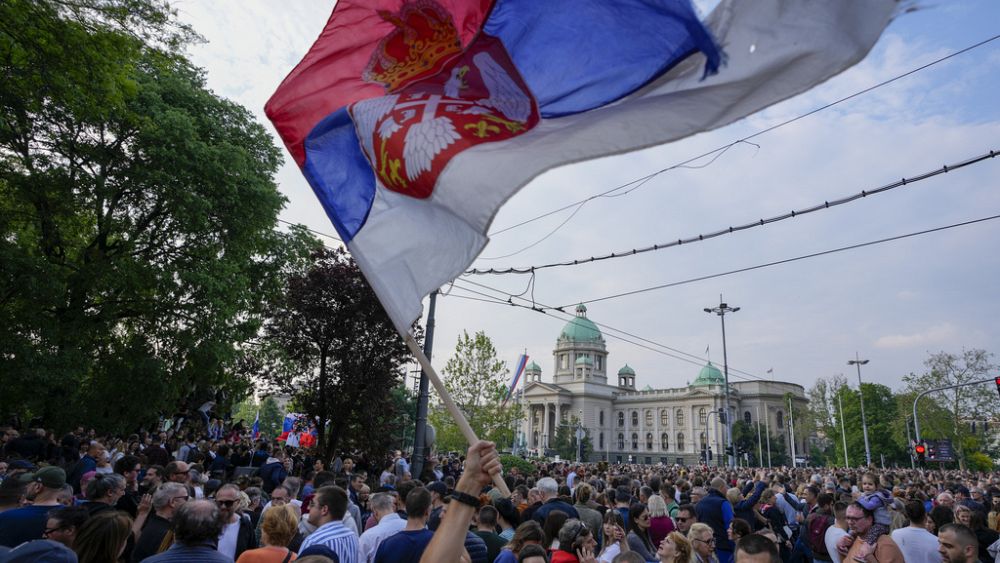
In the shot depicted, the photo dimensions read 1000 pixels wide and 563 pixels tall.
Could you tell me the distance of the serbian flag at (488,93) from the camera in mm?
2561

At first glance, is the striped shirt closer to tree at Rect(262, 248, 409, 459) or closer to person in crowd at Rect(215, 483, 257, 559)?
person in crowd at Rect(215, 483, 257, 559)

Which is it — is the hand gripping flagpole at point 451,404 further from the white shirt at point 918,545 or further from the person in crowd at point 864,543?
the white shirt at point 918,545

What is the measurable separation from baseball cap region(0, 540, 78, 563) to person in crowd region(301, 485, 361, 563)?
1.76 m

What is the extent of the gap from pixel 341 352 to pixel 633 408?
110330 mm

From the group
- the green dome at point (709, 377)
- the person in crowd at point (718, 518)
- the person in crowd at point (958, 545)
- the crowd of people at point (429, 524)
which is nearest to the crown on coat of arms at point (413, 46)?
the crowd of people at point (429, 524)

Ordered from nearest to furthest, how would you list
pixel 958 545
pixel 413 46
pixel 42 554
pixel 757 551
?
pixel 42 554
pixel 757 551
pixel 413 46
pixel 958 545

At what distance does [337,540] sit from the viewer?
16.1 ft

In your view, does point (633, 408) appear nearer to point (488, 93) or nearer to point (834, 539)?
point (834, 539)

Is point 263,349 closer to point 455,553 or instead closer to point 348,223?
point 348,223

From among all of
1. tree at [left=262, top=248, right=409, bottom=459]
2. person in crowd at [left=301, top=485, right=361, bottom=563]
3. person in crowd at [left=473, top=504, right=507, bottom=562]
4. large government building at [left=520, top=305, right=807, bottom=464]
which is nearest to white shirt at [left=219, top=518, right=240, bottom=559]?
Result: person in crowd at [left=301, top=485, right=361, bottom=563]

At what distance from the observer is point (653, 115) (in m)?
3.05

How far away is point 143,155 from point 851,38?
65.6 ft

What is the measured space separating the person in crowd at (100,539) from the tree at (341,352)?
12813 mm

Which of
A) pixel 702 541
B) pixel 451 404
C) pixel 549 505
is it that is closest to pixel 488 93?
pixel 451 404
